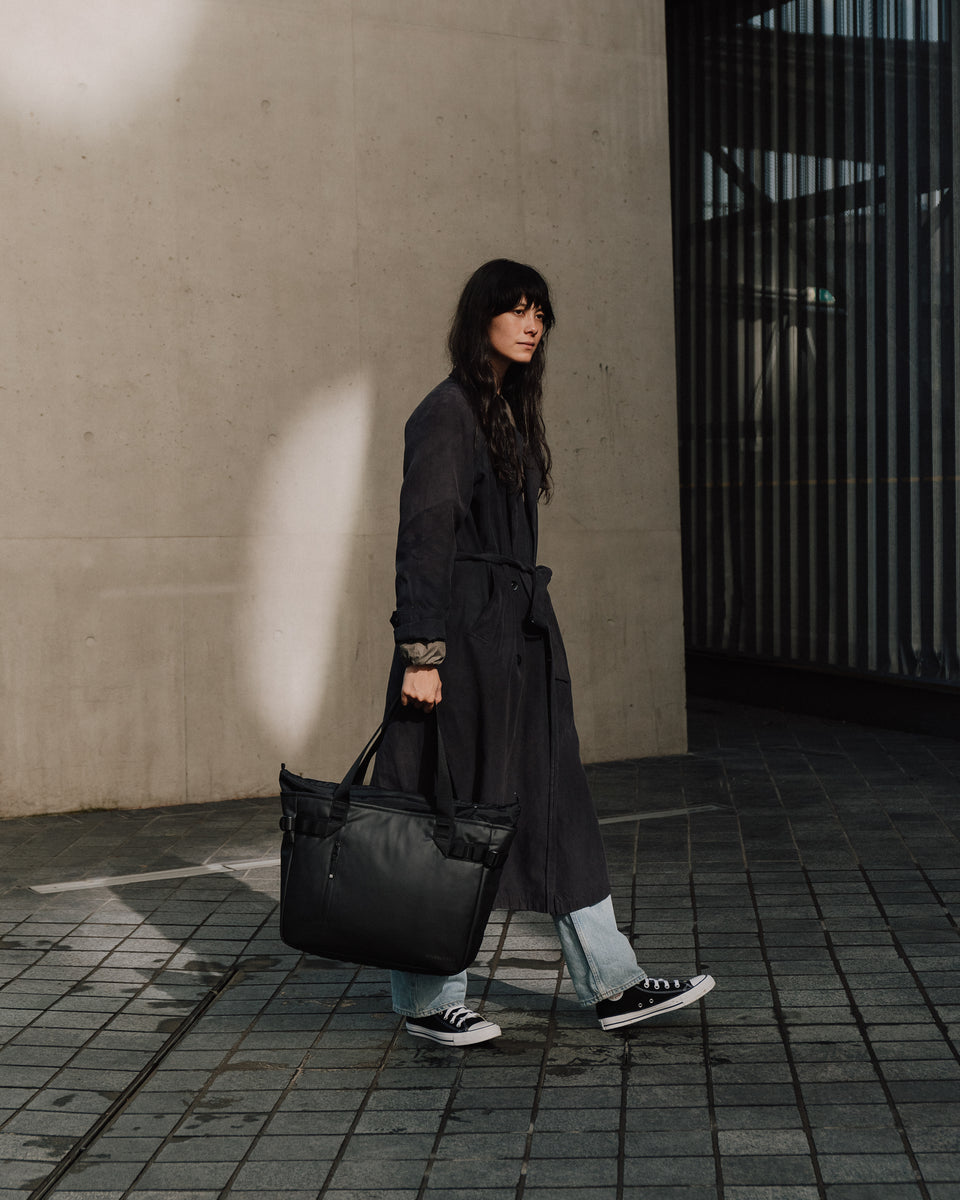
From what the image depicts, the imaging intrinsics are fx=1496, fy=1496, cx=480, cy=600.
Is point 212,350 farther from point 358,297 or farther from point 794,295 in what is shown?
point 794,295

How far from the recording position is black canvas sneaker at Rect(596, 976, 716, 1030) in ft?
12.7

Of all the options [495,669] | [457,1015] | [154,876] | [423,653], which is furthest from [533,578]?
[154,876]

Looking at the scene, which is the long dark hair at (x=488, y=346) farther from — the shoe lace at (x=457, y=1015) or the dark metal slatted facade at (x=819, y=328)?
the dark metal slatted facade at (x=819, y=328)

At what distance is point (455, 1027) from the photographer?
380cm

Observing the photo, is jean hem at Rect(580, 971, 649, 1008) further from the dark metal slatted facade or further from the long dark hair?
the dark metal slatted facade

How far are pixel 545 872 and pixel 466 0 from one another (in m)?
5.74

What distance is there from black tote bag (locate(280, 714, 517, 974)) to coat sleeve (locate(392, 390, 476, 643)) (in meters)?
0.30

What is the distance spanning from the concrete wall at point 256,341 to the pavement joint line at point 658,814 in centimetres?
140

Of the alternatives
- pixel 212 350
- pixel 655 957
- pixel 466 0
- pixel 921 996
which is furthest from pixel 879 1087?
pixel 466 0

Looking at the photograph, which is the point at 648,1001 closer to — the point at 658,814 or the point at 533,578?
the point at 533,578

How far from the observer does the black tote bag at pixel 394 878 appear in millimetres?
3496

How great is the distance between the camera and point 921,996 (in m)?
4.14

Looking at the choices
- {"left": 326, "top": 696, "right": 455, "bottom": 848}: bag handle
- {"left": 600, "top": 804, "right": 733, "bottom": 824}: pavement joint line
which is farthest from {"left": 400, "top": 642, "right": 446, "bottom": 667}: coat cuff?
{"left": 600, "top": 804, "right": 733, "bottom": 824}: pavement joint line

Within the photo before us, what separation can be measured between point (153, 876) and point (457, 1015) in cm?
236
